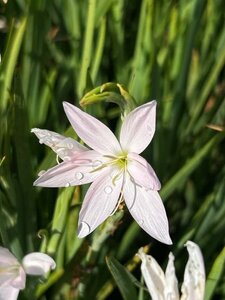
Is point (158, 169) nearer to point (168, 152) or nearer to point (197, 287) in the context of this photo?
point (168, 152)

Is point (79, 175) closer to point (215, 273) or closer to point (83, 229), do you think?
point (83, 229)

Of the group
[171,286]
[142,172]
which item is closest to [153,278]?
[171,286]

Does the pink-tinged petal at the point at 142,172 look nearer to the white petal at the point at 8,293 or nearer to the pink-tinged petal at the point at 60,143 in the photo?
the pink-tinged petal at the point at 60,143

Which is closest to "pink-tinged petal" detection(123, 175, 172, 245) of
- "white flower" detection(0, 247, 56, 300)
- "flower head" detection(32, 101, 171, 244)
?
"flower head" detection(32, 101, 171, 244)

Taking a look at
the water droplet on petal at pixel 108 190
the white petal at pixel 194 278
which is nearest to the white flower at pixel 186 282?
the white petal at pixel 194 278

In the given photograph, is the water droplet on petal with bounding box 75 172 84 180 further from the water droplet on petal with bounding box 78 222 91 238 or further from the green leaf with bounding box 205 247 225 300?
the green leaf with bounding box 205 247 225 300

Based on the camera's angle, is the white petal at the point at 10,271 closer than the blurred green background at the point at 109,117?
Yes
